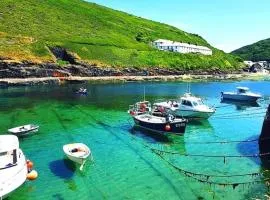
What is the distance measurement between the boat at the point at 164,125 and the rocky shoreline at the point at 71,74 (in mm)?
75380

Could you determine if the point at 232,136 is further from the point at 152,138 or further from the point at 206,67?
the point at 206,67

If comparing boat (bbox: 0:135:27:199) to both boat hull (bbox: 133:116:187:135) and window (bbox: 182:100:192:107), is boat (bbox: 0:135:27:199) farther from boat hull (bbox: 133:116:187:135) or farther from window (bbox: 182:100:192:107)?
window (bbox: 182:100:192:107)

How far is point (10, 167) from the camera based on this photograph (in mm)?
29328

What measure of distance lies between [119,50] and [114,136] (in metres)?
125

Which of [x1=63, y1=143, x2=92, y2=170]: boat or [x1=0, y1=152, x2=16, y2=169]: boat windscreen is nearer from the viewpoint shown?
[x1=0, y1=152, x2=16, y2=169]: boat windscreen

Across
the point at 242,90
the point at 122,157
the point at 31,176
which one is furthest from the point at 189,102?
the point at 242,90

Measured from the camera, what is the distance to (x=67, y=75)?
13800 centimetres

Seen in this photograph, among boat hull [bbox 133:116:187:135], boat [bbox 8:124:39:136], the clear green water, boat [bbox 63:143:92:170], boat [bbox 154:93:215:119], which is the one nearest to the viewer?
the clear green water

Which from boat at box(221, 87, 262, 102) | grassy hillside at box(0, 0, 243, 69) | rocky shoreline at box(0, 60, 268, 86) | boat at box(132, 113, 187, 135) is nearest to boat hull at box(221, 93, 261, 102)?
boat at box(221, 87, 262, 102)

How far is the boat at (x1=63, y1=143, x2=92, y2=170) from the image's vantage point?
3669cm

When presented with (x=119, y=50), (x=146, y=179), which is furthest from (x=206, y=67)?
(x=146, y=179)

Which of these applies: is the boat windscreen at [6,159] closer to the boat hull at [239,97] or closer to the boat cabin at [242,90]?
the boat hull at [239,97]

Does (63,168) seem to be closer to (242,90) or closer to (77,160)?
(77,160)

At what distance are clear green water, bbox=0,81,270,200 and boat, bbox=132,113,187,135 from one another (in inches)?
46.7
